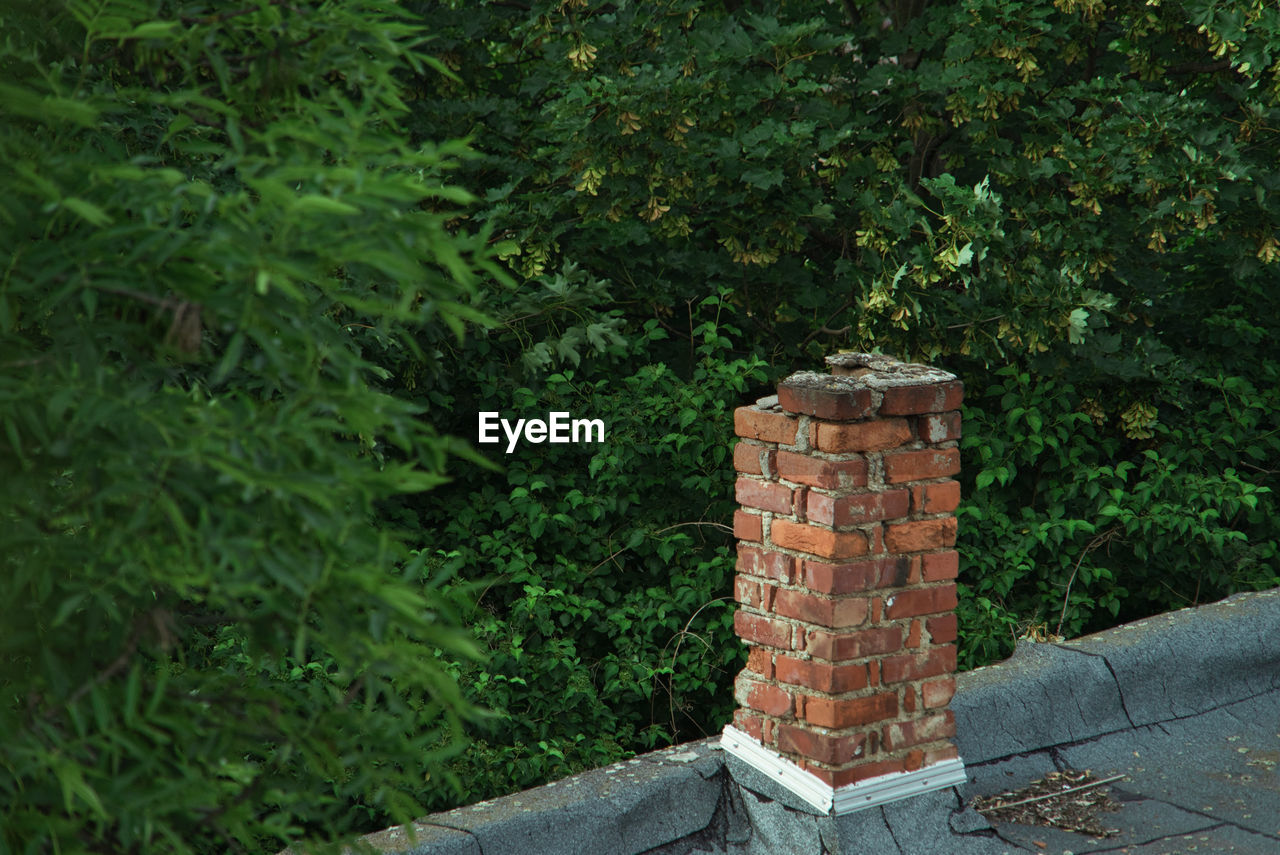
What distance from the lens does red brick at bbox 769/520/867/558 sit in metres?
3.03

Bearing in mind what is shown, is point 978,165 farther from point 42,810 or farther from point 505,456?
point 42,810

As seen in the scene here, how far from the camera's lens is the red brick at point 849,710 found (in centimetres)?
305

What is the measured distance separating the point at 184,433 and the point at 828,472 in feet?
6.40

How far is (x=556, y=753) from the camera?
12.3 ft

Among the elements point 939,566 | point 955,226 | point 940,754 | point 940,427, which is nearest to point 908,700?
point 940,754

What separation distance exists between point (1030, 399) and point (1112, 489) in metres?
0.52

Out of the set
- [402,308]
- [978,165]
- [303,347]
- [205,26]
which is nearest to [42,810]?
[303,347]

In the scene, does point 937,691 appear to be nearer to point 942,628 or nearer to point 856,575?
point 942,628

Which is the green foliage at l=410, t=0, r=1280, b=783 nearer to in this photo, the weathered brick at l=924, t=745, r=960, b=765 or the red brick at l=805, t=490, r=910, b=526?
the weathered brick at l=924, t=745, r=960, b=765

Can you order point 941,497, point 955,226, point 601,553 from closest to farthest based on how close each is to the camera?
point 941,497
point 955,226
point 601,553

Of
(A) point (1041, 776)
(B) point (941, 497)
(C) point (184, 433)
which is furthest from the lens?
(A) point (1041, 776)

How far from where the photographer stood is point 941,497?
3227mm

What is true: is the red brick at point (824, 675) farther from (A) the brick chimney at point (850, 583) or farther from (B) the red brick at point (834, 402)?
(B) the red brick at point (834, 402)

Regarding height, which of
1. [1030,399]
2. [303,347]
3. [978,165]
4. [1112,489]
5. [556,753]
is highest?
[978,165]
